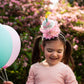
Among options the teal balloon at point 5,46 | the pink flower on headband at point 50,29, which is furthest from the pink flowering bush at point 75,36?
the teal balloon at point 5,46

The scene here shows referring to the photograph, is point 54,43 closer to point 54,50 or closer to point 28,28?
point 54,50

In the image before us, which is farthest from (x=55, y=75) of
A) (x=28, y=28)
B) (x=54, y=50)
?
(x=28, y=28)

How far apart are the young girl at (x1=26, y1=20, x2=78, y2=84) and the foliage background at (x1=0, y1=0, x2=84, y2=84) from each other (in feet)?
4.54

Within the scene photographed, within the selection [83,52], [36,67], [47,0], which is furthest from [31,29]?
[36,67]

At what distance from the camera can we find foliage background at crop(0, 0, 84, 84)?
369 cm

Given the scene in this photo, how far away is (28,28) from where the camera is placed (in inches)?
186

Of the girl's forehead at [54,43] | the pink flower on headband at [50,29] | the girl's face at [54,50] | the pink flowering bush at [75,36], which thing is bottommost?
the pink flowering bush at [75,36]

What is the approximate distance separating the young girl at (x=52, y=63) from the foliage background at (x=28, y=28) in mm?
1384

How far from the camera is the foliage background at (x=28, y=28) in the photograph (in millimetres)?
3690

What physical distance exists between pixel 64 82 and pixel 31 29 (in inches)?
103

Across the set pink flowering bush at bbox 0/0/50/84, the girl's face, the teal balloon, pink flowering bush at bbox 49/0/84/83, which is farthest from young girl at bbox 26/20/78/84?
pink flowering bush at bbox 49/0/84/83

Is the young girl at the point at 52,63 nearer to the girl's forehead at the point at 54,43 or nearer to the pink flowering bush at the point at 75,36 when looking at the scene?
the girl's forehead at the point at 54,43

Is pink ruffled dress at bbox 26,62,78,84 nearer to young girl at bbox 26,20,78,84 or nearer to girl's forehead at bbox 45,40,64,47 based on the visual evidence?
young girl at bbox 26,20,78,84

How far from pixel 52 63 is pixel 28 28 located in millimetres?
2621
